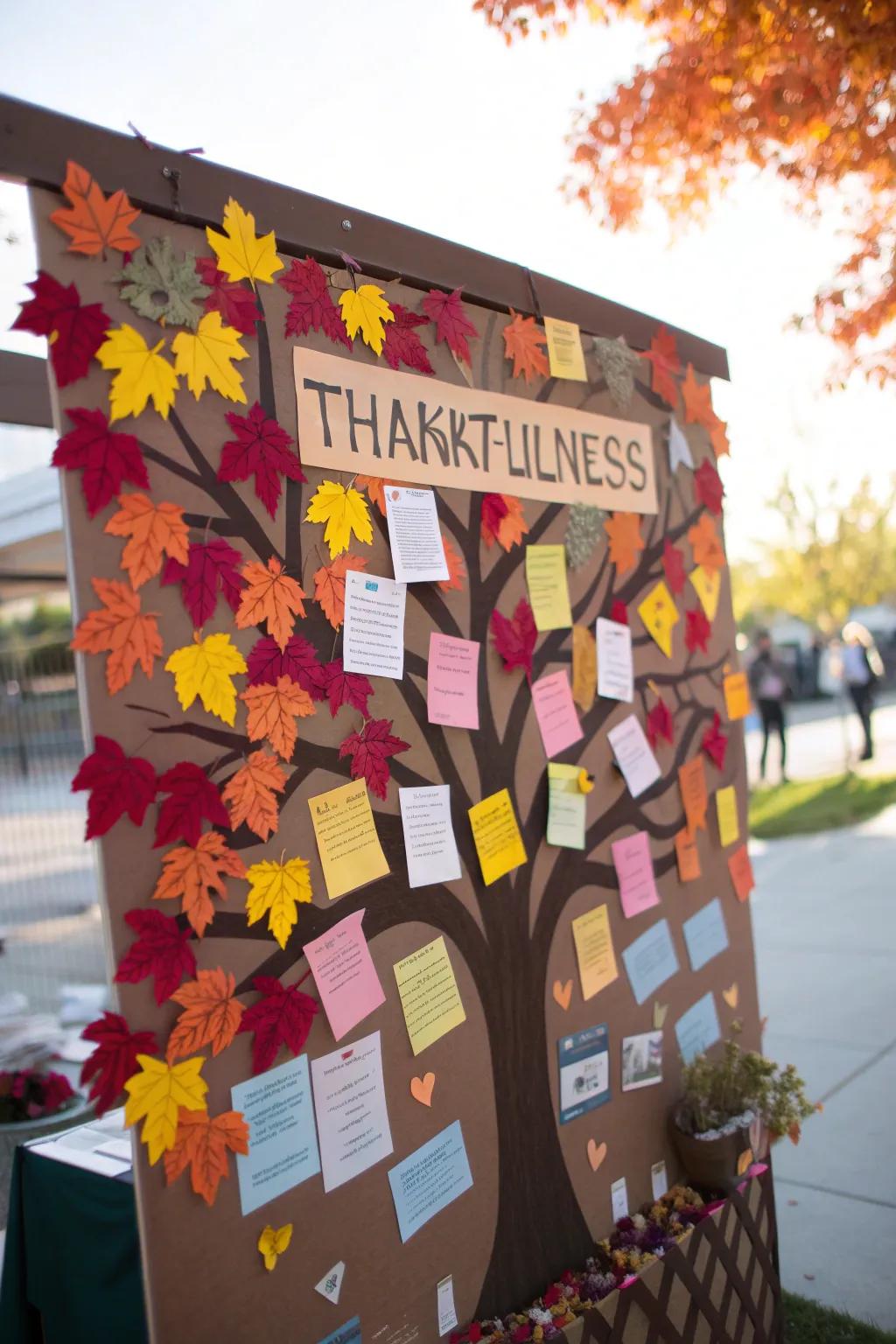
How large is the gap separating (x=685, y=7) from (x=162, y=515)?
3.11m

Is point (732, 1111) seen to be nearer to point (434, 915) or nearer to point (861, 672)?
point (434, 915)

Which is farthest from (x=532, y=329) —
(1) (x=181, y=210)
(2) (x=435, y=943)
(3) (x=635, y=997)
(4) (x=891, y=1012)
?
(4) (x=891, y=1012)

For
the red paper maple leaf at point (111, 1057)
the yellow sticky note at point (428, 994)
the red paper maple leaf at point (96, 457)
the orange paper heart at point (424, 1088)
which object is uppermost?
the red paper maple leaf at point (96, 457)

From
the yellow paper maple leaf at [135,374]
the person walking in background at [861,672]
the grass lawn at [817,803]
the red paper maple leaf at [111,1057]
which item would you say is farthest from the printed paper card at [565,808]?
the person walking in background at [861,672]

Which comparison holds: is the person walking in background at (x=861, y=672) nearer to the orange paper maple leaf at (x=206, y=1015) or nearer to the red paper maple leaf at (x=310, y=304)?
the red paper maple leaf at (x=310, y=304)

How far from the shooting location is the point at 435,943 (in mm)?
2416

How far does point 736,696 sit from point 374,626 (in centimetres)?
174

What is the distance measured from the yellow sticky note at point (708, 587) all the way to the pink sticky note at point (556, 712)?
0.81 meters

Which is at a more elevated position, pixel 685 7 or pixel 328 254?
pixel 685 7

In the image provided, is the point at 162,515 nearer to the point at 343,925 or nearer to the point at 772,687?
Result: the point at 343,925

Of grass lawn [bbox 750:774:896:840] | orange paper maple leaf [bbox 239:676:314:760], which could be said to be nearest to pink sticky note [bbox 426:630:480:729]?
orange paper maple leaf [bbox 239:676:314:760]

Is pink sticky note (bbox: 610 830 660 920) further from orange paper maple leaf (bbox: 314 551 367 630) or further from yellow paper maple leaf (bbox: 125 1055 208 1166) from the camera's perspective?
yellow paper maple leaf (bbox: 125 1055 208 1166)

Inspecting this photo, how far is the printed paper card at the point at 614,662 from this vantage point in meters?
2.96

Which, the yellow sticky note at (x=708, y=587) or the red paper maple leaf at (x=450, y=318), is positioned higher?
the red paper maple leaf at (x=450, y=318)
